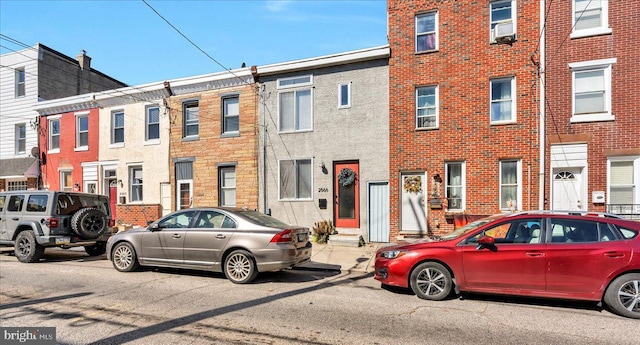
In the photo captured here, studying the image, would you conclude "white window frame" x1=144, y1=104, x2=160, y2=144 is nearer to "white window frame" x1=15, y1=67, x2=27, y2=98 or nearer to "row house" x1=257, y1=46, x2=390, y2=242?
"row house" x1=257, y1=46, x2=390, y2=242

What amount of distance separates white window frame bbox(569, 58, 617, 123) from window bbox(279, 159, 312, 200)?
8.56 meters

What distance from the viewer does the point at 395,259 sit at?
6.45 metres

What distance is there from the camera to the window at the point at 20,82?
19.2m

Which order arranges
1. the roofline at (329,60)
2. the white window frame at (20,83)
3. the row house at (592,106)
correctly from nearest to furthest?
the row house at (592,106) < the roofline at (329,60) < the white window frame at (20,83)

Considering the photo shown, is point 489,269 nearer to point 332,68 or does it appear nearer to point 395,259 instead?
point 395,259

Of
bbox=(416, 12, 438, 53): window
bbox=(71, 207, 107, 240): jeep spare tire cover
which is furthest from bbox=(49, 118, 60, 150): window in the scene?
bbox=(416, 12, 438, 53): window

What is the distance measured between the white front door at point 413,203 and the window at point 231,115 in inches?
276

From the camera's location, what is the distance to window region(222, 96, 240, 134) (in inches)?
571

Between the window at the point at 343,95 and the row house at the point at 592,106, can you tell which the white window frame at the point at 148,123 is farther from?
the row house at the point at 592,106

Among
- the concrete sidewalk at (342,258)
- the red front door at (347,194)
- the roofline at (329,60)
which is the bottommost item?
the concrete sidewalk at (342,258)

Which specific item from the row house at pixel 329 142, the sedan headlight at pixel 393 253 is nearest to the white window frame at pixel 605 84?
the row house at pixel 329 142

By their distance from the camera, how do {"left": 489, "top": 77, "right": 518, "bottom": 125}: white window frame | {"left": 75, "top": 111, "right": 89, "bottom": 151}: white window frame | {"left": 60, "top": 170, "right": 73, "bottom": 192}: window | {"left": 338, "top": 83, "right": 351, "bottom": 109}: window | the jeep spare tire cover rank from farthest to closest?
{"left": 60, "top": 170, "right": 73, "bottom": 192}: window
{"left": 75, "top": 111, "right": 89, "bottom": 151}: white window frame
{"left": 338, "top": 83, "right": 351, "bottom": 109}: window
{"left": 489, "top": 77, "right": 518, "bottom": 125}: white window frame
the jeep spare tire cover

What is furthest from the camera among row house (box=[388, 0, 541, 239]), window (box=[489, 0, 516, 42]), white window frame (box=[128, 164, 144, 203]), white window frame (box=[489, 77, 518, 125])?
white window frame (box=[128, 164, 144, 203])

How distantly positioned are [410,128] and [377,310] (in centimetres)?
764
